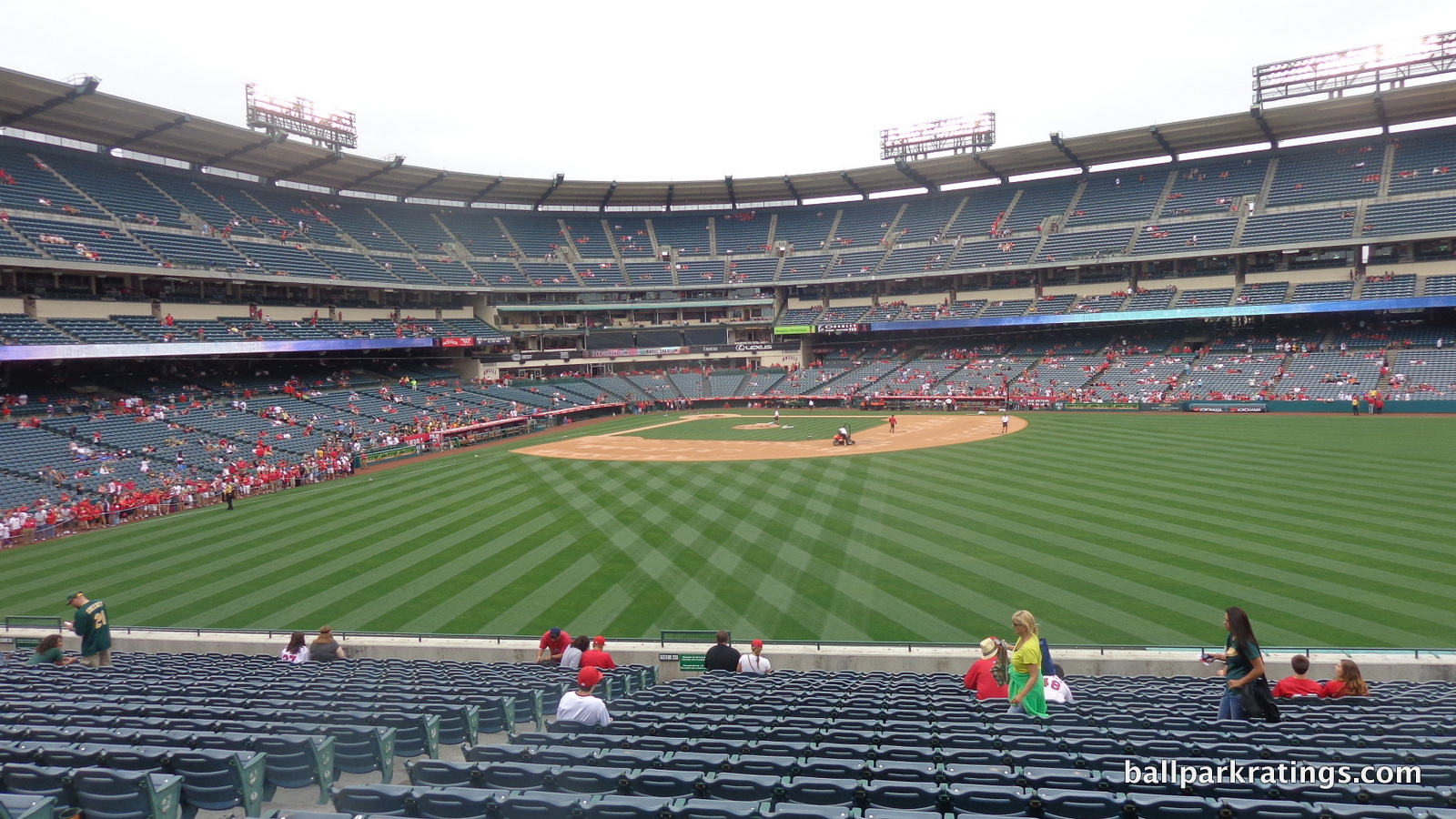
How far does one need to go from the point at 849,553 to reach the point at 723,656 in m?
8.77

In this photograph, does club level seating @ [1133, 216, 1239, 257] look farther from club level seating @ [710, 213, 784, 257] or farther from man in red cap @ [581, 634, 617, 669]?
man in red cap @ [581, 634, 617, 669]

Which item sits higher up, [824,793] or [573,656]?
[824,793]

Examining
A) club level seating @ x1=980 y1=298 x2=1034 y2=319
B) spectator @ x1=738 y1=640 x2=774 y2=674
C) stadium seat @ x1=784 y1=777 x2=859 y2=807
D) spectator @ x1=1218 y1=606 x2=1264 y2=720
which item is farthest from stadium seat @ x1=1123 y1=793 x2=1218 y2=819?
club level seating @ x1=980 y1=298 x2=1034 y2=319

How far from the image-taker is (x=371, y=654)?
14.4 m

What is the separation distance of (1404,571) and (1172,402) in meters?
38.5

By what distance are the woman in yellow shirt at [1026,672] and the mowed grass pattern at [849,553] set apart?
6.53 m

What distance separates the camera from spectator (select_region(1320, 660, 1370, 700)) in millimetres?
9211

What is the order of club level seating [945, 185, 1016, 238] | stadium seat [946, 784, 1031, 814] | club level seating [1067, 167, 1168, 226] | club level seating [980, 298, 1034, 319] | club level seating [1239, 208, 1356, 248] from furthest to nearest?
club level seating [945, 185, 1016, 238], club level seating [980, 298, 1034, 319], club level seating [1067, 167, 1168, 226], club level seating [1239, 208, 1356, 248], stadium seat [946, 784, 1031, 814]

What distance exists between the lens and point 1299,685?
943cm

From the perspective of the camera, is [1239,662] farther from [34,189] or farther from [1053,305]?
[1053,305]

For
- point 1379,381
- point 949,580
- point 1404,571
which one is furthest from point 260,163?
point 1379,381

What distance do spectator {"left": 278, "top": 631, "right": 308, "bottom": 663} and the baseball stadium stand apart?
41 centimetres

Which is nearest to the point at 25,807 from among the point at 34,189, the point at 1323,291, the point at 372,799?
the point at 372,799

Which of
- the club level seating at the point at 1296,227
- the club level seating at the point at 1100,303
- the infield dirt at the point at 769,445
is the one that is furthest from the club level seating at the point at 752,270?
the club level seating at the point at 1296,227
